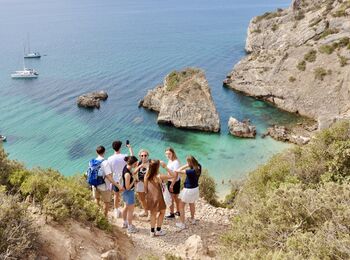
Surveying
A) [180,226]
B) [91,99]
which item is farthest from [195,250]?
[91,99]

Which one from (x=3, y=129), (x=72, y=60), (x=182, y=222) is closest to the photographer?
(x=182, y=222)

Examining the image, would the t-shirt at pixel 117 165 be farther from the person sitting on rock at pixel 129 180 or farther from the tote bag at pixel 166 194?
the tote bag at pixel 166 194

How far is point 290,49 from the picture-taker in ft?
151

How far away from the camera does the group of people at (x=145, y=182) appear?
930 cm

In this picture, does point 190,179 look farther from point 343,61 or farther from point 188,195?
point 343,61

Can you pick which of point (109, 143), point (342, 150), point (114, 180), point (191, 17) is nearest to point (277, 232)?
point (114, 180)

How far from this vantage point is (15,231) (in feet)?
21.5

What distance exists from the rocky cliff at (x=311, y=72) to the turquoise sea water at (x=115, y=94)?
2285 mm

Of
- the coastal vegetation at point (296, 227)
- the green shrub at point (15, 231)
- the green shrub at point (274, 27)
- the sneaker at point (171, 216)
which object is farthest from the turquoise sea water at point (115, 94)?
the green shrub at point (15, 231)

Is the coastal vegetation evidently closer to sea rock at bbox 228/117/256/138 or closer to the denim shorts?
the denim shorts

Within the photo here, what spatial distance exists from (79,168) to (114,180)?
65.5 feet

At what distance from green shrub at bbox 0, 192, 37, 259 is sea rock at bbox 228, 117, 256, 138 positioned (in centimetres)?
2856

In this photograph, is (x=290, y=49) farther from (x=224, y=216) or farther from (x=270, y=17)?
(x=224, y=216)

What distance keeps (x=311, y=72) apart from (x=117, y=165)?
123 feet
